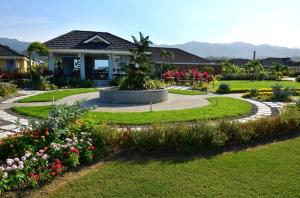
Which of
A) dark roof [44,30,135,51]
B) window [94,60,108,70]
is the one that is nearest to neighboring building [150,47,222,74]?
window [94,60,108,70]

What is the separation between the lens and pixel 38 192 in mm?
5012

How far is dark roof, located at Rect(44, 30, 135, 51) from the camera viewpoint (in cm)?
2800

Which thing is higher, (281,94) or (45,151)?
(281,94)

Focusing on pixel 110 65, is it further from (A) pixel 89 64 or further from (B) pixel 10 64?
(B) pixel 10 64

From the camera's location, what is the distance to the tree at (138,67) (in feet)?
52.7

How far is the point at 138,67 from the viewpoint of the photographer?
16.2m

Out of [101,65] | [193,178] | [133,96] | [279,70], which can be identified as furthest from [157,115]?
[279,70]

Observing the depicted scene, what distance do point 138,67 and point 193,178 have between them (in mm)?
11053

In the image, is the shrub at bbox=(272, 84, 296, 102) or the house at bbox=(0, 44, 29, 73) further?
the house at bbox=(0, 44, 29, 73)

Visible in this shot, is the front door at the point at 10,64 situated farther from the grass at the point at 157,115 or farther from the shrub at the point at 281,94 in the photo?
the shrub at the point at 281,94

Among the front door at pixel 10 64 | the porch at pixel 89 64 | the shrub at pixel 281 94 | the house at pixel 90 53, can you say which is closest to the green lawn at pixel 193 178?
the shrub at pixel 281 94

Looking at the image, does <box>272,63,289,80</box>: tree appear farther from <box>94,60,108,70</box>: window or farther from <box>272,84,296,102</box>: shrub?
<box>272,84,296,102</box>: shrub

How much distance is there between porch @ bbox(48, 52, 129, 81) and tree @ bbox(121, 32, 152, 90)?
12477mm

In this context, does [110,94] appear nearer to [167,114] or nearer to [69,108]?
[167,114]
